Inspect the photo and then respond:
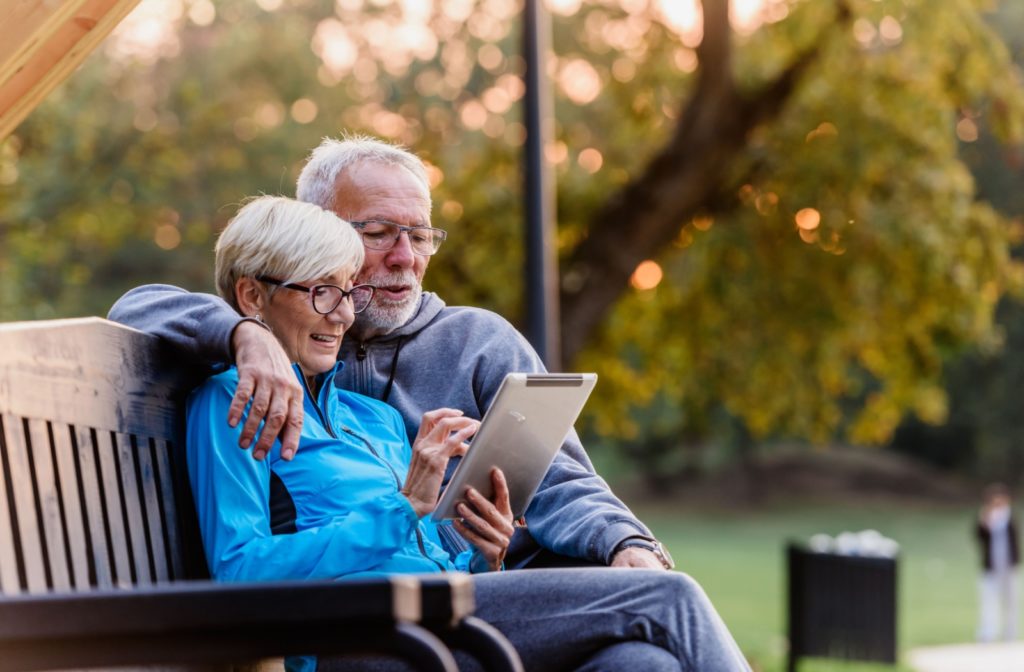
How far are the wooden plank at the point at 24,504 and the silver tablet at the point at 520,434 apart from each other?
32.6 inches

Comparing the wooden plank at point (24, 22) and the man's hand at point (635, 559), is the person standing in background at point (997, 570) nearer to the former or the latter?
the man's hand at point (635, 559)

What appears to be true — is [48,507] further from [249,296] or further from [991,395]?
[991,395]

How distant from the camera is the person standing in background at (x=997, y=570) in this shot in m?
21.4

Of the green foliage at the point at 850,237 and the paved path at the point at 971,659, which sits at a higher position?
the green foliage at the point at 850,237

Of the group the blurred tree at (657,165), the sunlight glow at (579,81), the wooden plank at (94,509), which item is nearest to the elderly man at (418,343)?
the wooden plank at (94,509)

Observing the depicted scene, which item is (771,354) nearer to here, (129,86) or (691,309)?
(691,309)

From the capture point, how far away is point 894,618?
1254 centimetres

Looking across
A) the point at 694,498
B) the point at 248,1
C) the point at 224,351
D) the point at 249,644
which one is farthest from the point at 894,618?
the point at 694,498

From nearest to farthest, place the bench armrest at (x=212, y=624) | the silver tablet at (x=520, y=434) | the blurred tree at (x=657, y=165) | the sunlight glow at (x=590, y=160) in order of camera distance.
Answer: the bench armrest at (x=212, y=624) → the silver tablet at (x=520, y=434) → the blurred tree at (x=657, y=165) → the sunlight glow at (x=590, y=160)

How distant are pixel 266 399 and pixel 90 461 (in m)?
0.32

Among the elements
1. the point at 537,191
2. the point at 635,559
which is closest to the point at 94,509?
the point at 635,559

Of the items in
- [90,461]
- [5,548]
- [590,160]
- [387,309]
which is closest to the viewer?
[5,548]

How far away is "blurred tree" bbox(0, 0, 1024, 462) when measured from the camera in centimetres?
1170

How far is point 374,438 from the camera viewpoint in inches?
127
